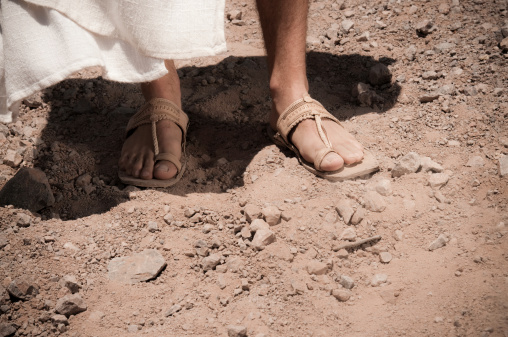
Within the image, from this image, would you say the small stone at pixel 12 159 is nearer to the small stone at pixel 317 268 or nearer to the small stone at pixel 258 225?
the small stone at pixel 258 225

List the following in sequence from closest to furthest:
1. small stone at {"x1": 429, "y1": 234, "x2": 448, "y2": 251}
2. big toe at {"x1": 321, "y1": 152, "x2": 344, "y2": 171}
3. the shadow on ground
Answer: small stone at {"x1": 429, "y1": 234, "x2": 448, "y2": 251}
big toe at {"x1": 321, "y1": 152, "x2": 344, "y2": 171}
the shadow on ground

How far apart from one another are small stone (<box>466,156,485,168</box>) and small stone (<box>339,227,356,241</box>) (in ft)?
1.91

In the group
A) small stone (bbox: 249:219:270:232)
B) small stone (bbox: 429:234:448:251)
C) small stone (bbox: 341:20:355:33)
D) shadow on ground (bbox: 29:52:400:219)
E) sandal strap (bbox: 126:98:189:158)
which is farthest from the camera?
small stone (bbox: 341:20:355:33)

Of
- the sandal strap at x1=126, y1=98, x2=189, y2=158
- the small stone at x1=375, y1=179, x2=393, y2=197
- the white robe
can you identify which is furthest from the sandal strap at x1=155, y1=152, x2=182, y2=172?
the small stone at x1=375, y1=179, x2=393, y2=197

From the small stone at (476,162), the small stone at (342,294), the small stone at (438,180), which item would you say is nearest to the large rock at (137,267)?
the small stone at (342,294)

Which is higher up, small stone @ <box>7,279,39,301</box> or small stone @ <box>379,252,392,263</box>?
small stone @ <box>7,279,39,301</box>

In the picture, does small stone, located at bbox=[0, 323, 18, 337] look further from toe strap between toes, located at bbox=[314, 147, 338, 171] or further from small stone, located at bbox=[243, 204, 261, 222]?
toe strap between toes, located at bbox=[314, 147, 338, 171]

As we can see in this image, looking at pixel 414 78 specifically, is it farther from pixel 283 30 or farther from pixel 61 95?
pixel 61 95

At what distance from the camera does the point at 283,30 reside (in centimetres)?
211

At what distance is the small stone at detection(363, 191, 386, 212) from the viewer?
1.81m

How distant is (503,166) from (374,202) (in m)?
0.51

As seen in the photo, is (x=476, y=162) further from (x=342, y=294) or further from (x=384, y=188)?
(x=342, y=294)

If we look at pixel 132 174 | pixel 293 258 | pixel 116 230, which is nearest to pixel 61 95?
pixel 132 174

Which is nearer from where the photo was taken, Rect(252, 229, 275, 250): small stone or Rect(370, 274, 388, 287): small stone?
Rect(370, 274, 388, 287): small stone
